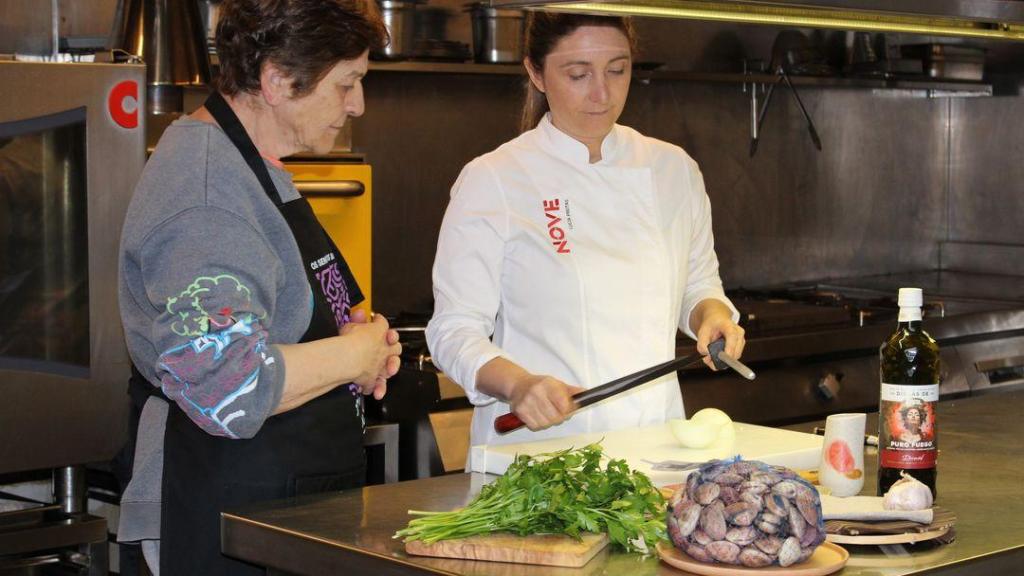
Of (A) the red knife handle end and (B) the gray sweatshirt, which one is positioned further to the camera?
(A) the red knife handle end

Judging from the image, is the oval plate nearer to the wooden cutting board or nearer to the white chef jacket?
the wooden cutting board

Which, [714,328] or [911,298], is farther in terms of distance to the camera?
[714,328]

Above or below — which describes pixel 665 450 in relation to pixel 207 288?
below

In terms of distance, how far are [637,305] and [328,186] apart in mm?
1032

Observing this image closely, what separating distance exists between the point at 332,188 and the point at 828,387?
1.62 metres

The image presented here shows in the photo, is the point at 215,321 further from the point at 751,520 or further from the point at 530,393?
the point at 751,520

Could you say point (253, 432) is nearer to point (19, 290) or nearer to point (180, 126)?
point (180, 126)

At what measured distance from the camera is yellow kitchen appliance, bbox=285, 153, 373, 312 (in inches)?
128

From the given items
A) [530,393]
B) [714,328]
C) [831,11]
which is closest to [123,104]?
[530,393]

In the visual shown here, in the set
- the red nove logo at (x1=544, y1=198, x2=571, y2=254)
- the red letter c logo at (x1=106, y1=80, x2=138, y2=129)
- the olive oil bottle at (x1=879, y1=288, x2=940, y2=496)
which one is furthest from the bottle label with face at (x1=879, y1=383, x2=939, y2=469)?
the red letter c logo at (x1=106, y1=80, x2=138, y2=129)

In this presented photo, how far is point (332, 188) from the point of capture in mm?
3234

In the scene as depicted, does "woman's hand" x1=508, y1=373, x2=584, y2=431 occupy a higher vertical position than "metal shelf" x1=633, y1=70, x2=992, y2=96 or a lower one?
lower

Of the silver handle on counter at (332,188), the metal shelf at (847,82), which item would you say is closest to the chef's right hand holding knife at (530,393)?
the silver handle on counter at (332,188)

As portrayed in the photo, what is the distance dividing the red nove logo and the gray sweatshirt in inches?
25.0
